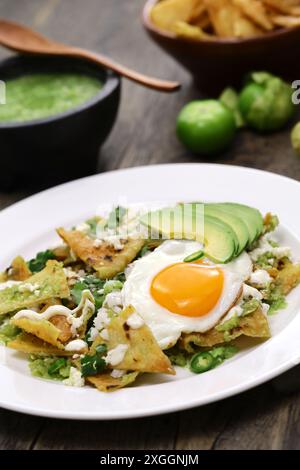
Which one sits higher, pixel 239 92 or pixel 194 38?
pixel 194 38

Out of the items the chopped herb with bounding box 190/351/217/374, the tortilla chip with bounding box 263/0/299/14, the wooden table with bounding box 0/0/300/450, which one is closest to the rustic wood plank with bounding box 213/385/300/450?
the wooden table with bounding box 0/0/300/450

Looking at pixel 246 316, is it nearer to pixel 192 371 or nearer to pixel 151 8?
pixel 192 371

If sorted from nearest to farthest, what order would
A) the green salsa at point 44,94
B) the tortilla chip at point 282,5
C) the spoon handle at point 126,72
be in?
the green salsa at point 44,94, the spoon handle at point 126,72, the tortilla chip at point 282,5

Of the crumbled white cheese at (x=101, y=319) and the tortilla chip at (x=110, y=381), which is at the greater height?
the crumbled white cheese at (x=101, y=319)

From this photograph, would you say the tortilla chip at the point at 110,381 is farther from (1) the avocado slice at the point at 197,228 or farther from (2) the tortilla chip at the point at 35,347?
(1) the avocado slice at the point at 197,228

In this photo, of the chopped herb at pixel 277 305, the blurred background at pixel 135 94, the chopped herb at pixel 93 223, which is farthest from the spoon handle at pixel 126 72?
the chopped herb at pixel 277 305

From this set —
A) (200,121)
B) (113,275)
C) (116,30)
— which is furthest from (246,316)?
(116,30)

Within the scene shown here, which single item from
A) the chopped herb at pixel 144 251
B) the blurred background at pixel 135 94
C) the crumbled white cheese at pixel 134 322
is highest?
the crumbled white cheese at pixel 134 322
